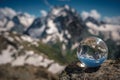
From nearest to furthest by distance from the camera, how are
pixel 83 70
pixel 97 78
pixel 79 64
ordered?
1. pixel 97 78
2. pixel 83 70
3. pixel 79 64

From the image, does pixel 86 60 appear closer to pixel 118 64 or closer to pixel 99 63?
pixel 99 63

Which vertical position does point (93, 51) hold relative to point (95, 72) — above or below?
above

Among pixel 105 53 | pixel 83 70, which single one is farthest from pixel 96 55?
pixel 83 70

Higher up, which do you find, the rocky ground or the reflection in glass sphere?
the reflection in glass sphere

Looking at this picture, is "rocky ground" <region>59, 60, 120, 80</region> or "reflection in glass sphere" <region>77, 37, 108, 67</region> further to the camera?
"reflection in glass sphere" <region>77, 37, 108, 67</region>
